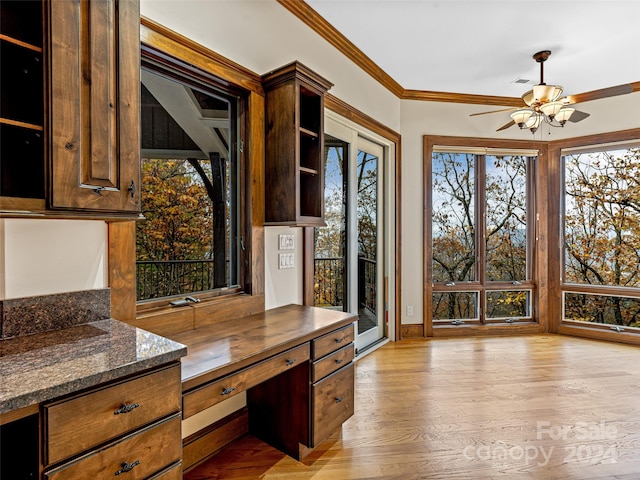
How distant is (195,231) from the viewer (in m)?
2.12

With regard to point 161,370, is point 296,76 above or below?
above

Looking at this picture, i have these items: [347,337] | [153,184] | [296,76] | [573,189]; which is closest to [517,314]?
[573,189]

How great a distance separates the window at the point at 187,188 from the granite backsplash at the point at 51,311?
0.92 ft

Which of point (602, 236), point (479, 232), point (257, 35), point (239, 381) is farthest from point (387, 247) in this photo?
point (239, 381)

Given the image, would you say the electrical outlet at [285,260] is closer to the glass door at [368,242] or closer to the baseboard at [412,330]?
the glass door at [368,242]

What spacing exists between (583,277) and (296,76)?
176 inches

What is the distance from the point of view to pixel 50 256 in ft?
4.77

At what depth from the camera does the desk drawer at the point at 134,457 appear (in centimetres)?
99

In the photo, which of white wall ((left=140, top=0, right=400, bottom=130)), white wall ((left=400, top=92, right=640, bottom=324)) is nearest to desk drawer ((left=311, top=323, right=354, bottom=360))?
white wall ((left=140, top=0, right=400, bottom=130))

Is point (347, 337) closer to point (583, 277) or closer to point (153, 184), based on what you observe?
point (153, 184)

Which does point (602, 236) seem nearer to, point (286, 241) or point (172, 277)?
point (286, 241)

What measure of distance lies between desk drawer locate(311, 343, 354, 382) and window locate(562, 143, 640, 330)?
12.5 ft

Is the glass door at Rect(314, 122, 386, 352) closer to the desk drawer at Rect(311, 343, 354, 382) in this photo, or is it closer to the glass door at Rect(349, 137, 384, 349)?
the glass door at Rect(349, 137, 384, 349)

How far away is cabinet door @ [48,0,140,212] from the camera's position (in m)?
1.18
